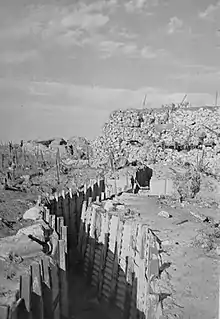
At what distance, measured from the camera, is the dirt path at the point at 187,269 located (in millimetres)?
8031

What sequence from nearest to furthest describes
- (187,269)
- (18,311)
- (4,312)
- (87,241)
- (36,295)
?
1. (4,312)
2. (18,311)
3. (36,295)
4. (187,269)
5. (87,241)

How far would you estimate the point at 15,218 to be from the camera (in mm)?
21172

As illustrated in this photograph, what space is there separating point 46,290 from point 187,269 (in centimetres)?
370

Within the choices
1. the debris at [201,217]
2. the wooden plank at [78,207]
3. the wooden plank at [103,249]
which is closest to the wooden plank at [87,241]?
the wooden plank at [103,249]

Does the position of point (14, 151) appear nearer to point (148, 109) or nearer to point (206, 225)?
point (148, 109)

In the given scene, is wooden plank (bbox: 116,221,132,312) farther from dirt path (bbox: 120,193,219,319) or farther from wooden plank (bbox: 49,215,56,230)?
wooden plank (bbox: 49,215,56,230)

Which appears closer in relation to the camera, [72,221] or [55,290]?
[55,290]

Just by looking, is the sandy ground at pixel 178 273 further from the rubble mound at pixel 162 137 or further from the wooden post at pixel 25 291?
the rubble mound at pixel 162 137

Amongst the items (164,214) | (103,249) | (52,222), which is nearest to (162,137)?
(164,214)

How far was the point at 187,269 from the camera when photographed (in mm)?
9883

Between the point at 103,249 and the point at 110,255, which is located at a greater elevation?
the point at 103,249

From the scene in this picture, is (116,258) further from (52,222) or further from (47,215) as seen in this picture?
(47,215)

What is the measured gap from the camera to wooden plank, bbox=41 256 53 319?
9026 mm

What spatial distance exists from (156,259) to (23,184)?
2286 centimetres
